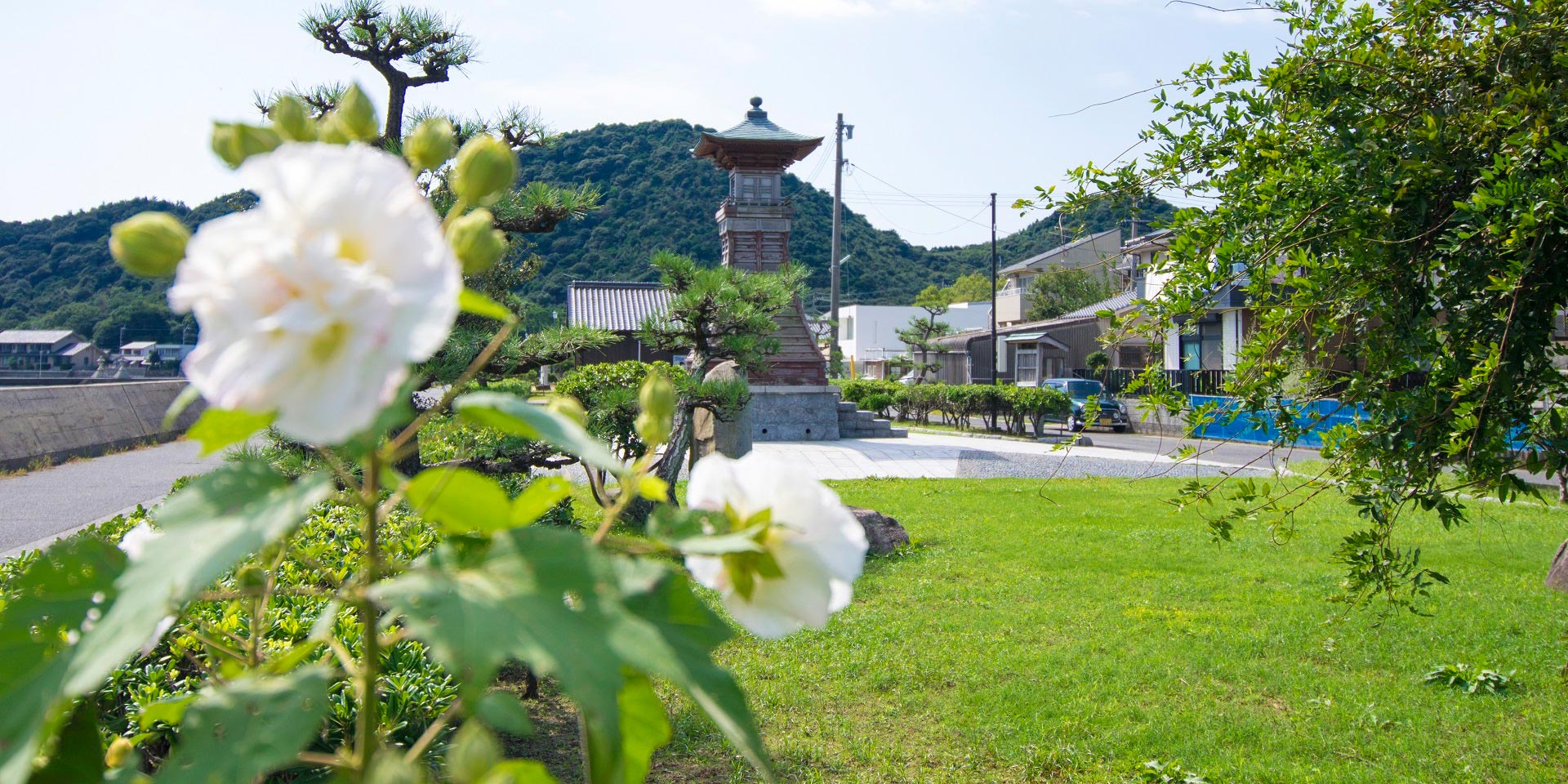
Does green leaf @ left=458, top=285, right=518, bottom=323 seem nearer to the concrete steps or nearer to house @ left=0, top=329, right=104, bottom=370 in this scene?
the concrete steps

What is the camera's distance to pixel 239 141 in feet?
2.16

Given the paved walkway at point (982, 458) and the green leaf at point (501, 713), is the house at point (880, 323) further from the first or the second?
the green leaf at point (501, 713)

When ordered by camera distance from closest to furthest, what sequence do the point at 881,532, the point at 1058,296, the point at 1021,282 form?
the point at 881,532, the point at 1058,296, the point at 1021,282

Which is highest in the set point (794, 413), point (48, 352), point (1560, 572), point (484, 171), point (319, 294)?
point (48, 352)

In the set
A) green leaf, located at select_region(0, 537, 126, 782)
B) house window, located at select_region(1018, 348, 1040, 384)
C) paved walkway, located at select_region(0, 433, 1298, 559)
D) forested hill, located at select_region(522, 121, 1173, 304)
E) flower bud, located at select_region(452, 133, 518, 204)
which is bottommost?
paved walkway, located at select_region(0, 433, 1298, 559)

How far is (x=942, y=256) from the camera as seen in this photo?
63.9 meters

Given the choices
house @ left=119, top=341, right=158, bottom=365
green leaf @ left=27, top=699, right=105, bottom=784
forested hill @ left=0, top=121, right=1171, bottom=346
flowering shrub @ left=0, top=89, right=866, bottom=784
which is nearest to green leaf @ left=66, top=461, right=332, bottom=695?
flowering shrub @ left=0, top=89, right=866, bottom=784

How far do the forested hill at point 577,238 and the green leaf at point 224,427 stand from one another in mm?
19663

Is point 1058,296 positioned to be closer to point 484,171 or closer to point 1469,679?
point 1469,679

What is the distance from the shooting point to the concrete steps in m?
18.4

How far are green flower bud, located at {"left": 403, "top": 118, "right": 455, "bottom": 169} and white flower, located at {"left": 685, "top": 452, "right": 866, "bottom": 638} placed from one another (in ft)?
1.06

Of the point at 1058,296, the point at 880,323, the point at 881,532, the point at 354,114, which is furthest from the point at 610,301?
the point at 354,114

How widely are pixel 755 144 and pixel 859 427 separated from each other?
18.7 feet

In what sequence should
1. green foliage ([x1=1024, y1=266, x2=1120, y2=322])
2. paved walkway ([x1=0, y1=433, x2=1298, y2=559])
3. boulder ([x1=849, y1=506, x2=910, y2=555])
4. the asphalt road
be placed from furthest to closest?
1. green foliage ([x1=1024, y1=266, x2=1120, y2=322])
2. paved walkway ([x1=0, y1=433, x2=1298, y2=559])
3. boulder ([x1=849, y1=506, x2=910, y2=555])
4. the asphalt road
